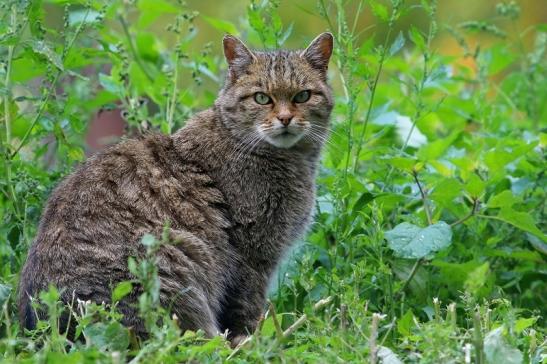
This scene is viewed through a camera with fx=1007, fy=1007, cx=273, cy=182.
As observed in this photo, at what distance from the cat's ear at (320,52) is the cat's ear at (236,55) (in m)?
0.24

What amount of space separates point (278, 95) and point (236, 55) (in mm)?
271

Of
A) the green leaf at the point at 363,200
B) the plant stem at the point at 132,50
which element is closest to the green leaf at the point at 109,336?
the green leaf at the point at 363,200

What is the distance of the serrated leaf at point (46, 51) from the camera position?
12.1 ft

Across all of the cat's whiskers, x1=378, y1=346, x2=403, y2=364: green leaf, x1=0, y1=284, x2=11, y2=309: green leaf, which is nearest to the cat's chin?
the cat's whiskers

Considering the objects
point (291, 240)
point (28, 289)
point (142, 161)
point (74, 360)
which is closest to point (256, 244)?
point (291, 240)

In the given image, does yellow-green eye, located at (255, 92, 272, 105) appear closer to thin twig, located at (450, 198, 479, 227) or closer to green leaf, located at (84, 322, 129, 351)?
thin twig, located at (450, 198, 479, 227)

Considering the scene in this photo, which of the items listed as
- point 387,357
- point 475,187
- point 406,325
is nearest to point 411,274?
point 475,187

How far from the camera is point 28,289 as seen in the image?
3.50 m

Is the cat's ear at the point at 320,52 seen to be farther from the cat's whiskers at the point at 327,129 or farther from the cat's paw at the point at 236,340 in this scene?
the cat's paw at the point at 236,340

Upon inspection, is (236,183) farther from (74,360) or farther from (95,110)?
(95,110)

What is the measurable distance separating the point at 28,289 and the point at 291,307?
3.84ft

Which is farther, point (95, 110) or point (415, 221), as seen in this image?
point (95, 110)

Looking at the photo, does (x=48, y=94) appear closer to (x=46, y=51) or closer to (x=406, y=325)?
(x=46, y=51)

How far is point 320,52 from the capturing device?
14.0 feet
